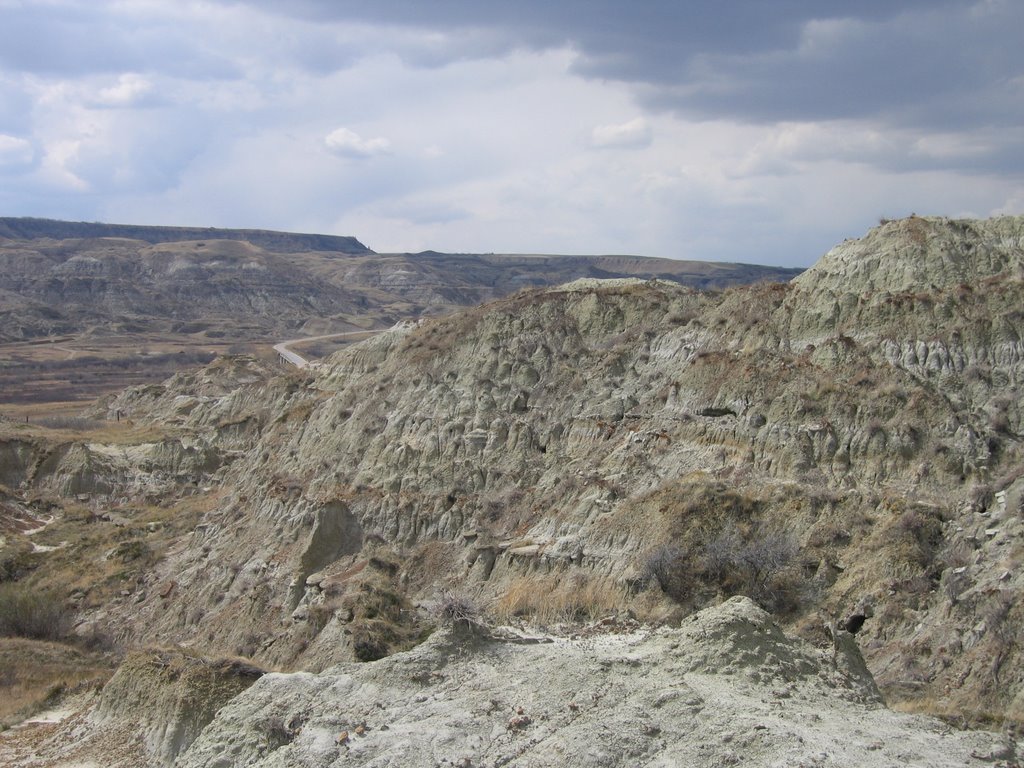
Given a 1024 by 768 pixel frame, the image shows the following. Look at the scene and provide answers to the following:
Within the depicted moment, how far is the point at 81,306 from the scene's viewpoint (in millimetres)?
166875

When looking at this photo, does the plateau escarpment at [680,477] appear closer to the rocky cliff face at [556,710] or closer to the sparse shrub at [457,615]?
the sparse shrub at [457,615]

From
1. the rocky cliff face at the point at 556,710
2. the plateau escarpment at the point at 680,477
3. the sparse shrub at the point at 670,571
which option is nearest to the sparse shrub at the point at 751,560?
the plateau escarpment at the point at 680,477

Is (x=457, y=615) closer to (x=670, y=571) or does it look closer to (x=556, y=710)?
(x=556, y=710)

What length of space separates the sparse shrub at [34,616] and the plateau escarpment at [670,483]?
0.94 metres

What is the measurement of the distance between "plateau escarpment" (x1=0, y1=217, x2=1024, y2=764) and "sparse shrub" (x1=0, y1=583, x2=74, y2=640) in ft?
3.07

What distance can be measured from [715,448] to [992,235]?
35.3 ft

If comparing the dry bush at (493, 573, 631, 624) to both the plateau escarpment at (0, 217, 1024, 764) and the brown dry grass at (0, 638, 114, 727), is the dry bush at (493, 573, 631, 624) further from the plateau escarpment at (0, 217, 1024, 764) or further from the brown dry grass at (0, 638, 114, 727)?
the brown dry grass at (0, 638, 114, 727)

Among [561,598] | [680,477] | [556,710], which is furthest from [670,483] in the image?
[556,710]

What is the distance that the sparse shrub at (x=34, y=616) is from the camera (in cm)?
3048

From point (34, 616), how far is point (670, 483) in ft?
69.3

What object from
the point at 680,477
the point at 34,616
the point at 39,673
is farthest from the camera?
the point at 34,616

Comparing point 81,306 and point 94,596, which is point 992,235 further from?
point 81,306

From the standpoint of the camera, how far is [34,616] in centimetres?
3102

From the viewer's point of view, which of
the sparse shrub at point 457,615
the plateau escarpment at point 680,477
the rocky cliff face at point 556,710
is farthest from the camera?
the plateau escarpment at point 680,477
